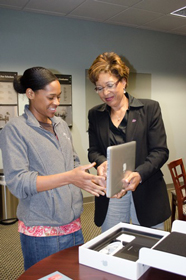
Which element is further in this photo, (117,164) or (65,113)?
(65,113)

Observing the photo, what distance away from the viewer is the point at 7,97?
12.6 feet

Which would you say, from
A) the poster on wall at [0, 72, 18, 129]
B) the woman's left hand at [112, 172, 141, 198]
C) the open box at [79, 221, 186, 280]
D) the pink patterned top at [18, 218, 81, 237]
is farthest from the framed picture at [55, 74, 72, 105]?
the open box at [79, 221, 186, 280]

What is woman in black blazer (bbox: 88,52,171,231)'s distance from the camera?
65.7 inches

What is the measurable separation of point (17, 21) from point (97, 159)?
2931 millimetres

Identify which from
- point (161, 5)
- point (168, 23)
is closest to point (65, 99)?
point (161, 5)

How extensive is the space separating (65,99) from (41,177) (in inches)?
119

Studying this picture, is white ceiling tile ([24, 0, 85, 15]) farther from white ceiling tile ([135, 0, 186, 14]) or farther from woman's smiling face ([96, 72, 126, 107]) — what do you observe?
woman's smiling face ([96, 72, 126, 107])

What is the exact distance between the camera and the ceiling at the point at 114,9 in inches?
140

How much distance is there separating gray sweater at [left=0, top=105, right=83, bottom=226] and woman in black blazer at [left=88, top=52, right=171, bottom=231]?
30 cm

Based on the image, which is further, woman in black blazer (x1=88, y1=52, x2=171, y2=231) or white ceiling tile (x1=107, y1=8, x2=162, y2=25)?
white ceiling tile (x1=107, y1=8, x2=162, y2=25)

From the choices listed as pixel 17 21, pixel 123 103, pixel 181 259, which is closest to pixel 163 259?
pixel 181 259

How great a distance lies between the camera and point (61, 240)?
4.69 feet

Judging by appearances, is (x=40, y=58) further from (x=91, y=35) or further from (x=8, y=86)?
(x=91, y=35)

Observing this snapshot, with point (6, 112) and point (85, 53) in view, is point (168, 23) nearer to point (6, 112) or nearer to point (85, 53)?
point (85, 53)
